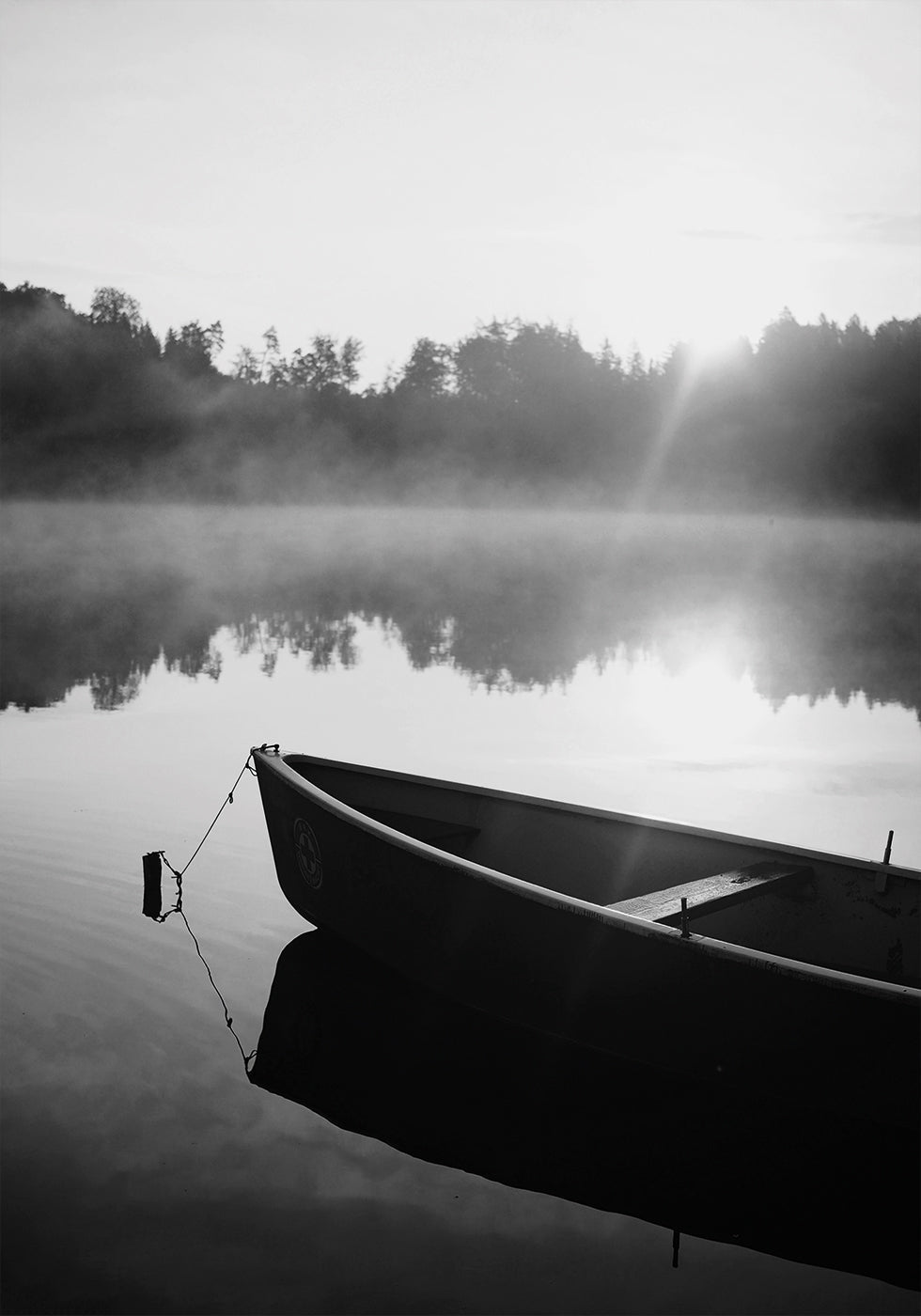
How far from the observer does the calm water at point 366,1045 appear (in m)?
3.83

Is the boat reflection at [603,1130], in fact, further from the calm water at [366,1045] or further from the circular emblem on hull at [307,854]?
the circular emblem on hull at [307,854]

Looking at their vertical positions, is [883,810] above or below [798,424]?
below

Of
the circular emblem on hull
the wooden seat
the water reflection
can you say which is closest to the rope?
the circular emblem on hull

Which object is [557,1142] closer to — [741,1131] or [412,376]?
[741,1131]

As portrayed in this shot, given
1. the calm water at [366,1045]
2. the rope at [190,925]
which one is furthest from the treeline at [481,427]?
the rope at [190,925]

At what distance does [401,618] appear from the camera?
22047 mm

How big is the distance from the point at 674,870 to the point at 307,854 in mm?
1849

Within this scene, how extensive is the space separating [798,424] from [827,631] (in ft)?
158

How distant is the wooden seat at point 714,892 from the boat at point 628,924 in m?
0.02

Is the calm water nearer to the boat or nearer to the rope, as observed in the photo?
the rope

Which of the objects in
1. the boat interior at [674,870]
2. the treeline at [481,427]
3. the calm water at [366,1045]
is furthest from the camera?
the treeline at [481,427]

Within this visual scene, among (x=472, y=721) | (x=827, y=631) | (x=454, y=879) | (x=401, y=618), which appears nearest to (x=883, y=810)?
(x=472, y=721)

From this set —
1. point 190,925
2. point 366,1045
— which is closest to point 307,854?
point 190,925

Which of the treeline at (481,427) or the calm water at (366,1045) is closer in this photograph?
the calm water at (366,1045)
